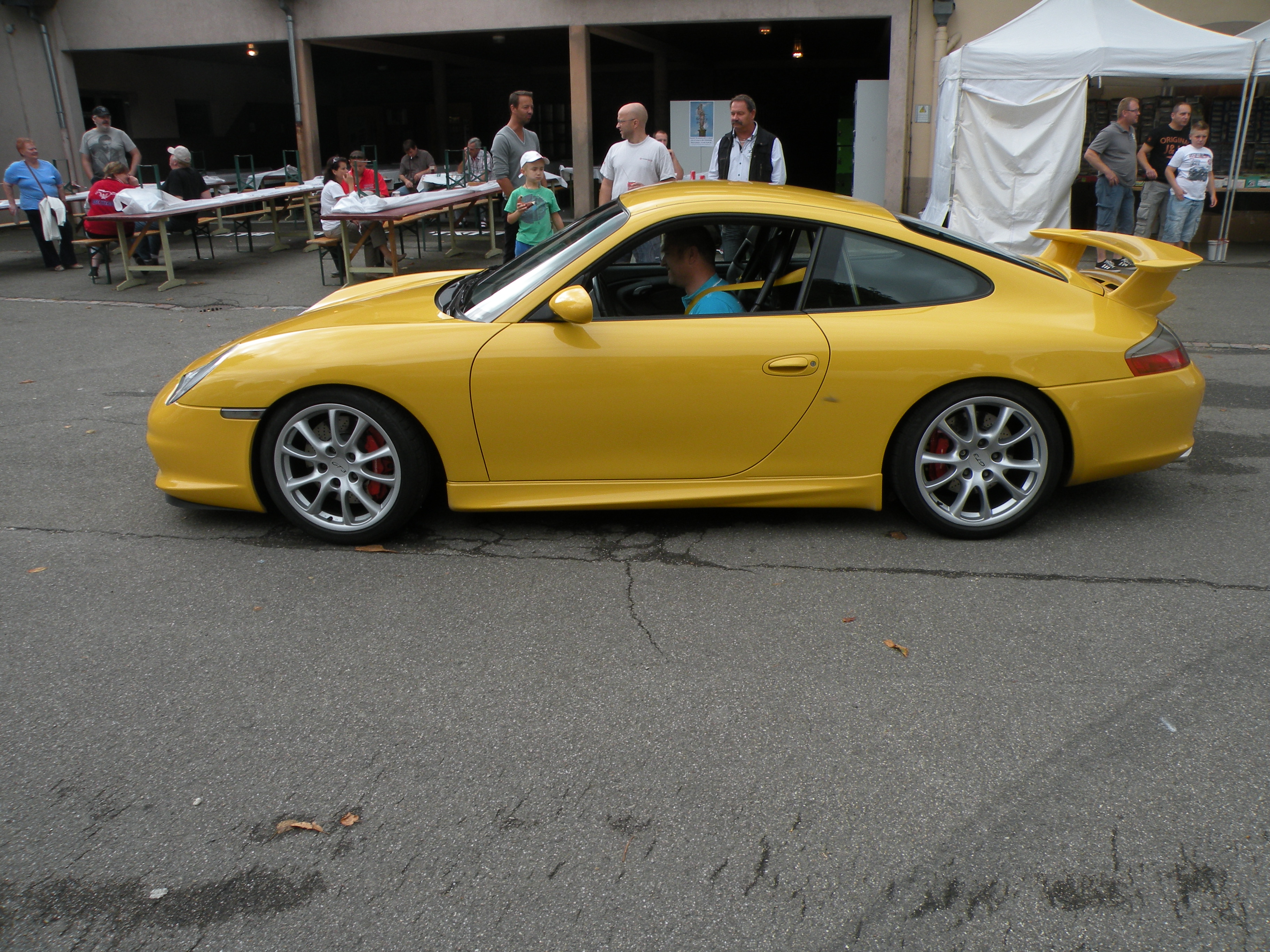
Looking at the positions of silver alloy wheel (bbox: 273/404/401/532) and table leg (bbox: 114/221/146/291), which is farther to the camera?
table leg (bbox: 114/221/146/291)

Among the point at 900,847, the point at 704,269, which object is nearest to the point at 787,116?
the point at 704,269

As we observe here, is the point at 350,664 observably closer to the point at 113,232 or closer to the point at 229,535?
the point at 229,535

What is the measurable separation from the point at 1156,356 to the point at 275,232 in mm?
13954

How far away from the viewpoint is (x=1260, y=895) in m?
2.24

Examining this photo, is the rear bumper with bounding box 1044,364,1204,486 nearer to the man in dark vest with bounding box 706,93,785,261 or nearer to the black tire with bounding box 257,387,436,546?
the black tire with bounding box 257,387,436,546

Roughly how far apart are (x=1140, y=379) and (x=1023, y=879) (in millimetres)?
2401

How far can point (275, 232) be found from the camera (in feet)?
50.6

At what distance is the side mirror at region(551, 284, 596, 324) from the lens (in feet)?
12.3

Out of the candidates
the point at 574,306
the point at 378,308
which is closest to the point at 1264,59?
the point at 574,306

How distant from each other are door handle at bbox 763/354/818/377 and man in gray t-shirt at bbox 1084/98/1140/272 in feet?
31.0

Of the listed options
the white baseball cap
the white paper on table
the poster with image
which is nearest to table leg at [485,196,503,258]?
the poster with image

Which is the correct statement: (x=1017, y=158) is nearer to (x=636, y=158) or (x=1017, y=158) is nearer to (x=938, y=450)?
(x=636, y=158)

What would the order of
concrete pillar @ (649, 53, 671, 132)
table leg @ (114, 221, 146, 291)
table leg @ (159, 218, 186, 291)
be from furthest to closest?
concrete pillar @ (649, 53, 671, 132), table leg @ (114, 221, 146, 291), table leg @ (159, 218, 186, 291)

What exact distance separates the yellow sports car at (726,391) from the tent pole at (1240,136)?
32.1ft
